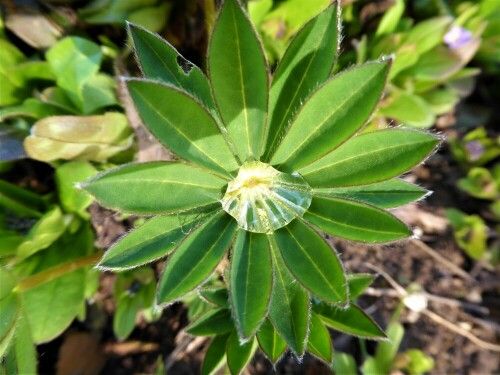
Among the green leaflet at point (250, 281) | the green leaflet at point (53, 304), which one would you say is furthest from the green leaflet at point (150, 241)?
the green leaflet at point (53, 304)

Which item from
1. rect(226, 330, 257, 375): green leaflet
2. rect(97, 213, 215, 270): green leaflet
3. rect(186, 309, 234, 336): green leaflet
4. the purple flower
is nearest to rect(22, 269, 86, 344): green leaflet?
rect(186, 309, 234, 336): green leaflet

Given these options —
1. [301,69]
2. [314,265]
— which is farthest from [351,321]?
[301,69]

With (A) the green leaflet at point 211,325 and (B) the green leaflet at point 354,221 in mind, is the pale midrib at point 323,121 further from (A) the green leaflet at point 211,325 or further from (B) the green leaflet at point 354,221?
(A) the green leaflet at point 211,325

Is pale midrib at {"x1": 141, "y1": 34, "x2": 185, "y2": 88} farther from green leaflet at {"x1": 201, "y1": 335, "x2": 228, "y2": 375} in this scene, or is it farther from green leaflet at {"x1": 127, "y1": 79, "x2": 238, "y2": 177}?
green leaflet at {"x1": 201, "y1": 335, "x2": 228, "y2": 375}

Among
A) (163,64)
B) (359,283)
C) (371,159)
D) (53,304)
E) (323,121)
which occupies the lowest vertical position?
(359,283)

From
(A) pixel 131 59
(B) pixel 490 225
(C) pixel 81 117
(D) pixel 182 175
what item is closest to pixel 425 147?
(D) pixel 182 175

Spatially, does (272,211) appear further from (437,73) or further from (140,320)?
(437,73)

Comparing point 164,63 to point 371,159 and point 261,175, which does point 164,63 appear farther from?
point 371,159
